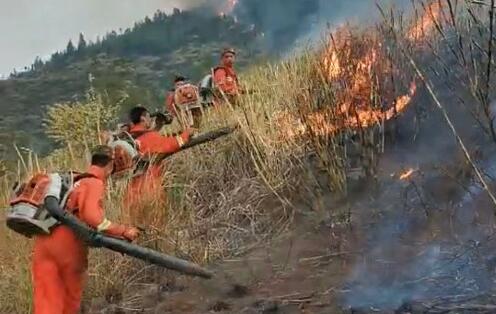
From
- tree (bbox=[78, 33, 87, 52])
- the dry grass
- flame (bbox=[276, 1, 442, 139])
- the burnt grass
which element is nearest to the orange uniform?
the dry grass

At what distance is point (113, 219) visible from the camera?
309 inches

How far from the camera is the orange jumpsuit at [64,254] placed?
19.9 feet

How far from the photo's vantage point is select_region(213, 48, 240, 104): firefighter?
34.2 ft

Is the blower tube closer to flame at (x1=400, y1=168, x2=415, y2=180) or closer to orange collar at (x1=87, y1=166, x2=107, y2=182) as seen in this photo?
orange collar at (x1=87, y1=166, x2=107, y2=182)

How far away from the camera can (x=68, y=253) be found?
6.10 m

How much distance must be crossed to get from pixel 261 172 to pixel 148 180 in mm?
1119

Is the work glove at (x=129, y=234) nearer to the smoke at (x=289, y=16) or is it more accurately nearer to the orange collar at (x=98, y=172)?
the orange collar at (x=98, y=172)

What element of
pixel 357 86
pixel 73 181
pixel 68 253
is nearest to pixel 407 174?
pixel 357 86

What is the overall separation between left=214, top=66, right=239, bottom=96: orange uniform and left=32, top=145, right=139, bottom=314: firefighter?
440 cm

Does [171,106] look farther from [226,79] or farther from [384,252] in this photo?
[384,252]

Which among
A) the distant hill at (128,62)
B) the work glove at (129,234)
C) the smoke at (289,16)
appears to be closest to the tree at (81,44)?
the distant hill at (128,62)

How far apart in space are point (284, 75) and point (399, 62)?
7.46 feet

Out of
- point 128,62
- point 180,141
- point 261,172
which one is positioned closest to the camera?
point 261,172

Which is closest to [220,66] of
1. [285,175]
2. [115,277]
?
[285,175]
